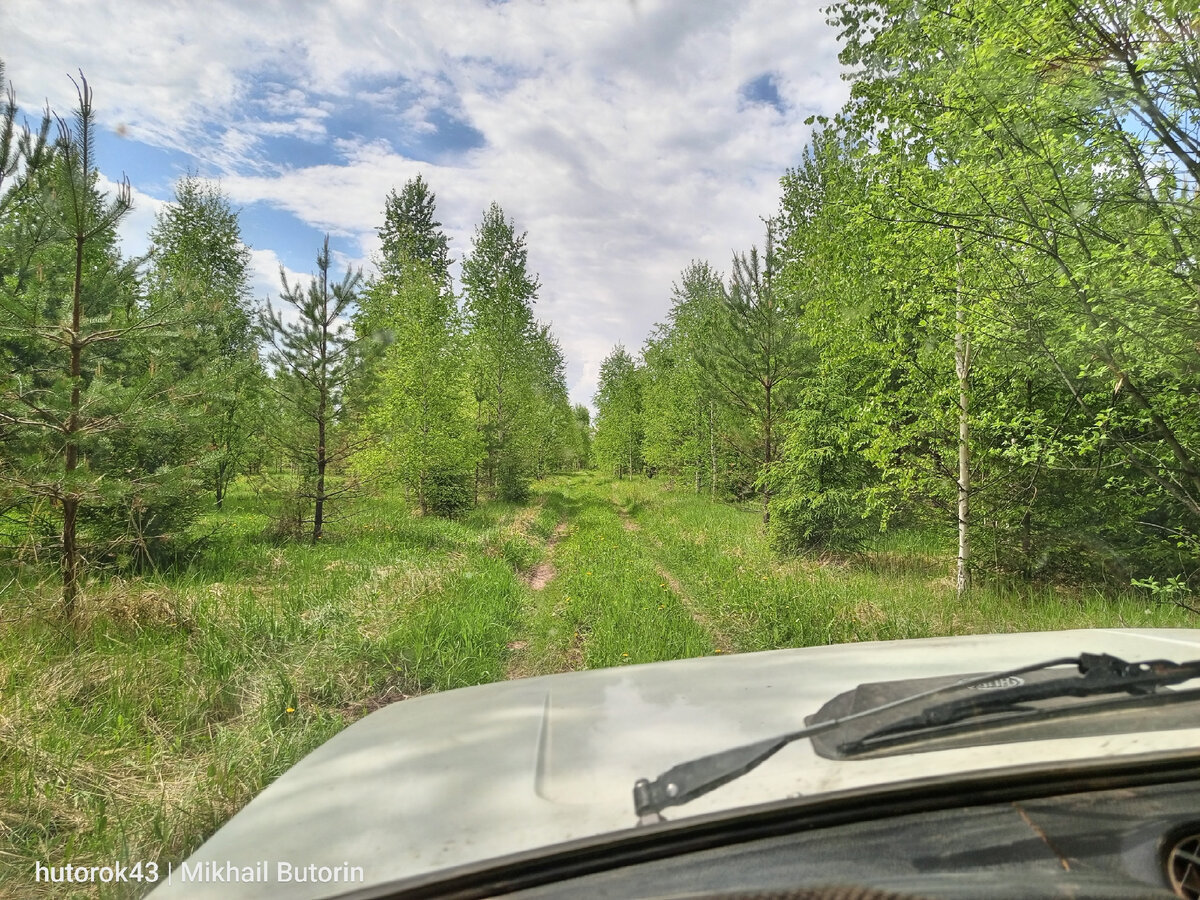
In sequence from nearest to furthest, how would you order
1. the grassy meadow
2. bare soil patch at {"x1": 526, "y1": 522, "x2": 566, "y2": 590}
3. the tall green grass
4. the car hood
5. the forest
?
the car hood, the tall green grass, the grassy meadow, the forest, bare soil patch at {"x1": 526, "y1": 522, "x2": 566, "y2": 590}

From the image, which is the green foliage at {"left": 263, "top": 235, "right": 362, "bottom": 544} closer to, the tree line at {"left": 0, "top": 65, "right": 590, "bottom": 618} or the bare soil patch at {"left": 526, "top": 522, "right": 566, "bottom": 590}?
the tree line at {"left": 0, "top": 65, "right": 590, "bottom": 618}

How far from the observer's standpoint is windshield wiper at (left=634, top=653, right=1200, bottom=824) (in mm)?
1213

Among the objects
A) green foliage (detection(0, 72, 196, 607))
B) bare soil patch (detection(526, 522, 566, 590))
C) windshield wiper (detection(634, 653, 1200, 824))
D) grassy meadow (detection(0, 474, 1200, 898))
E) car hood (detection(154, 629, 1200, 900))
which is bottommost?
bare soil patch (detection(526, 522, 566, 590))

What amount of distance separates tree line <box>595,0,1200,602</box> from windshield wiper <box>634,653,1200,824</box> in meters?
4.14

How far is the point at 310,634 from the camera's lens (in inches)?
207

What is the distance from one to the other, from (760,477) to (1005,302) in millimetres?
6657

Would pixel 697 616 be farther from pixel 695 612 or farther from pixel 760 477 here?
pixel 760 477

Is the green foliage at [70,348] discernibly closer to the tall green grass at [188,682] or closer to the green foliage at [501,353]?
the tall green grass at [188,682]

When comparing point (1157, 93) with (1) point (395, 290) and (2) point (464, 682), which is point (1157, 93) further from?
(1) point (395, 290)

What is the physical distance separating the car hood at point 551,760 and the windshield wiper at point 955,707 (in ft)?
0.13

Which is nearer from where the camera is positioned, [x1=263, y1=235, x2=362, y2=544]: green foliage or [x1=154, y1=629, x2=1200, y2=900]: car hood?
[x1=154, y1=629, x2=1200, y2=900]: car hood

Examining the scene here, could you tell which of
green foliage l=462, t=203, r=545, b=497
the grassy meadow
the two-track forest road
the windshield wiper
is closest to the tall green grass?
the grassy meadow

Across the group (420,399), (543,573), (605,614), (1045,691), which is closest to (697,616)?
(605,614)

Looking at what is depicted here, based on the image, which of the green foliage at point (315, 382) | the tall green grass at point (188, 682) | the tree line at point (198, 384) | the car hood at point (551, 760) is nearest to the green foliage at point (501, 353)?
the tree line at point (198, 384)
